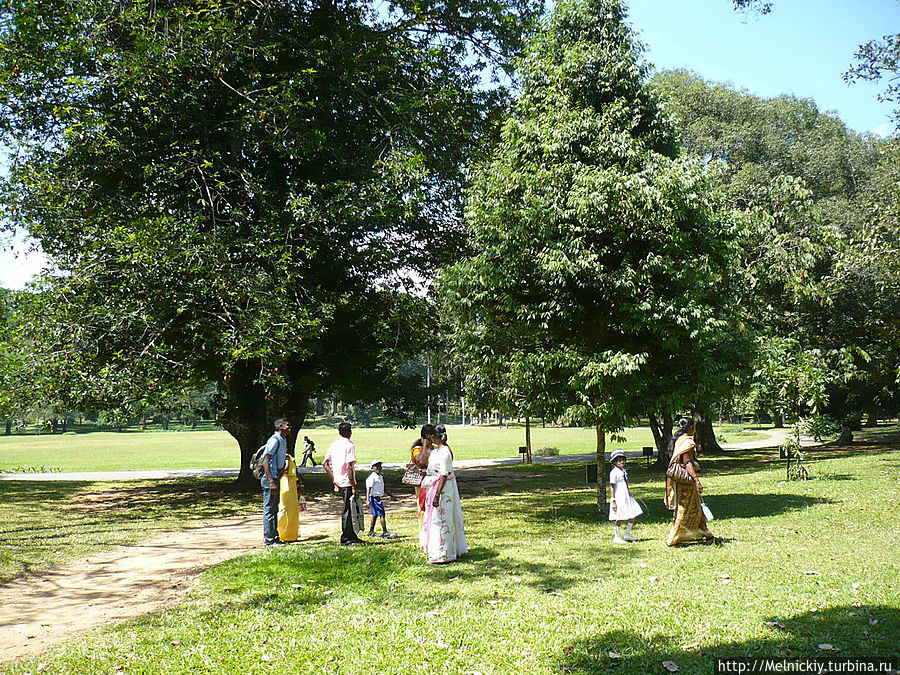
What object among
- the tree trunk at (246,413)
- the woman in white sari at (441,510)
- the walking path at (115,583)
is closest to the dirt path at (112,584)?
the walking path at (115,583)

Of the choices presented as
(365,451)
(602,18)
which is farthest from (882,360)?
(365,451)

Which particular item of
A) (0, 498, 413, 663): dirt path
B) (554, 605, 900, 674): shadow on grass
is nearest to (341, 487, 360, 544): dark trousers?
(0, 498, 413, 663): dirt path

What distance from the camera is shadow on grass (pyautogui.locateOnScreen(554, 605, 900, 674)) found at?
550 centimetres

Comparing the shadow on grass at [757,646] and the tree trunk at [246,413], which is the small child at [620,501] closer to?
the shadow on grass at [757,646]

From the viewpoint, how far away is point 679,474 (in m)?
10.3

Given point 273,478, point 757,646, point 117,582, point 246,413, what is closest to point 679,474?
point 757,646

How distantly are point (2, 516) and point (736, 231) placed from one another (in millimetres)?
17739

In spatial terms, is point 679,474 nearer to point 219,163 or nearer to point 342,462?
point 342,462

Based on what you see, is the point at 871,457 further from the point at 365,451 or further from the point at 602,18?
the point at 365,451

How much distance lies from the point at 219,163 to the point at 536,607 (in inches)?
547

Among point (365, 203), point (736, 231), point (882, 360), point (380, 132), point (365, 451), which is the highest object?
point (380, 132)

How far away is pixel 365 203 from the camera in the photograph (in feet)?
54.4

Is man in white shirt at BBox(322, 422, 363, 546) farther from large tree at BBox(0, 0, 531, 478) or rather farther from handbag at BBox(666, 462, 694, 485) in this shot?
handbag at BBox(666, 462, 694, 485)

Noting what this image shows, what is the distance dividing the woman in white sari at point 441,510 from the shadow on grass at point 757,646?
11.9 feet
